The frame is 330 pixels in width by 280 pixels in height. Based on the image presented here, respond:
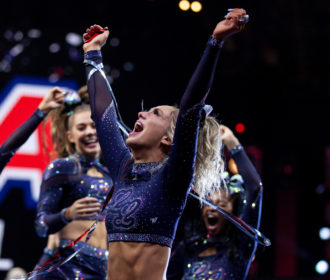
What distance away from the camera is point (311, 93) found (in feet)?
18.5

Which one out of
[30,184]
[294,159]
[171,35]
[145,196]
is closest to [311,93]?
[294,159]

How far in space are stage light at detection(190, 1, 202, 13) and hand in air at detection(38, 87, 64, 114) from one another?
133cm

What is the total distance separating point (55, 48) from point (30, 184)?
123cm

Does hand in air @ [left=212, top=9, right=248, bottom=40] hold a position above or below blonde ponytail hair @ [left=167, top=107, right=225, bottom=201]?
above

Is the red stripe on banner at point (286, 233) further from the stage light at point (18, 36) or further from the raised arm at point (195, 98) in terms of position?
the raised arm at point (195, 98)

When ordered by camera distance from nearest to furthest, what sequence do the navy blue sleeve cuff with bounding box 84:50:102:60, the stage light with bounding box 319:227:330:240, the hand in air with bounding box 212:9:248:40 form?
1. the hand in air with bounding box 212:9:248:40
2. the navy blue sleeve cuff with bounding box 84:50:102:60
3. the stage light with bounding box 319:227:330:240

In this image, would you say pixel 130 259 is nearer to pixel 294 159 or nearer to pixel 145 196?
pixel 145 196

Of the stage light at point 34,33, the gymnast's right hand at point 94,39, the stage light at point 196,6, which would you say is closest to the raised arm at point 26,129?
the gymnast's right hand at point 94,39

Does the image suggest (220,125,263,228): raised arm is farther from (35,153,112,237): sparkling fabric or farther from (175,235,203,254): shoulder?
(35,153,112,237): sparkling fabric

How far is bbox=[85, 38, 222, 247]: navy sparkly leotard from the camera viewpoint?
1653 millimetres

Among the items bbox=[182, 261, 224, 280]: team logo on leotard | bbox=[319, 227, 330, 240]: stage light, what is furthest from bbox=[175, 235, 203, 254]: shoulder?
bbox=[319, 227, 330, 240]: stage light

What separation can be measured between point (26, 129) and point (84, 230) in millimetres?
675

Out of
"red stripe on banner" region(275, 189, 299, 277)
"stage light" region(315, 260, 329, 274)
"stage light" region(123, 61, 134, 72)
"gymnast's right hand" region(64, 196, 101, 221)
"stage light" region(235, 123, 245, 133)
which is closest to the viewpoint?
"gymnast's right hand" region(64, 196, 101, 221)

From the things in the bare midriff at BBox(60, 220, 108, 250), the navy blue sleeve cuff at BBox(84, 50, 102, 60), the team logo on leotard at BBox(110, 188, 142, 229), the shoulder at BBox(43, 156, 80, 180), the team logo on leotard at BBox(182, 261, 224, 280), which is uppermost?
the navy blue sleeve cuff at BBox(84, 50, 102, 60)
